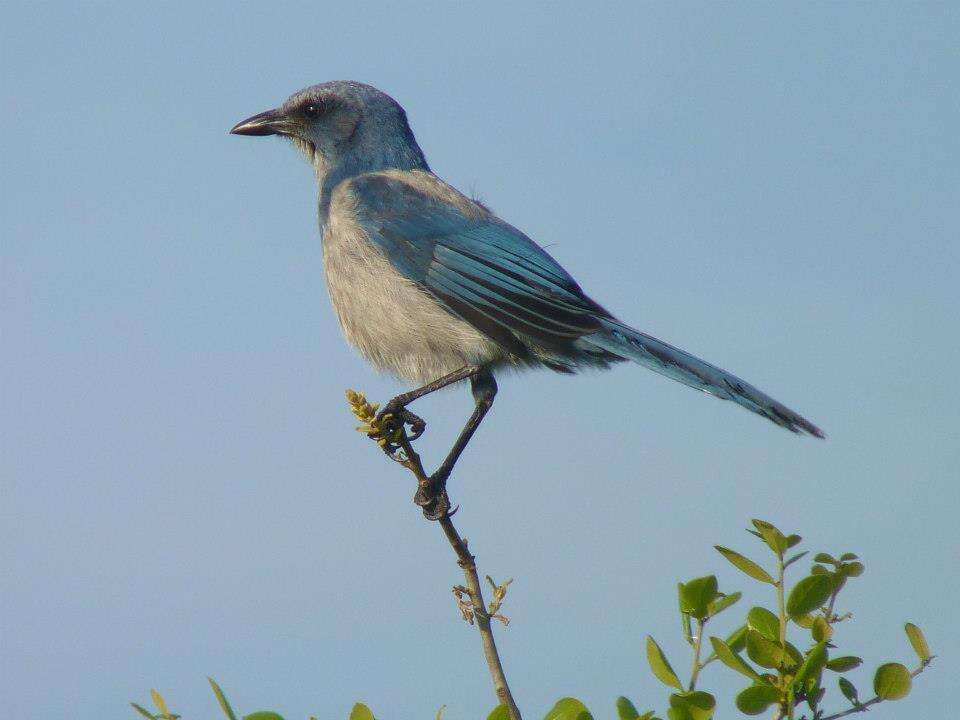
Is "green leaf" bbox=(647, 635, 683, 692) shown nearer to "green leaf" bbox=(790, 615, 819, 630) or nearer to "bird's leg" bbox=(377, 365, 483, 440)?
"green leaf" bbox=(790, 615, 819, 630)

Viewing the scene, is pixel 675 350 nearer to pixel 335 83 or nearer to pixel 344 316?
pixel 344 316

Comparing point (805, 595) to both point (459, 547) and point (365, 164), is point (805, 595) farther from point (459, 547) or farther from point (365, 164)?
point (365, 164)

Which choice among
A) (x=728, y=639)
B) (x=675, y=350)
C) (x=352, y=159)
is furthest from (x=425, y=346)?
(x=728, y=639)

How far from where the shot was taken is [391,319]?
235 inches

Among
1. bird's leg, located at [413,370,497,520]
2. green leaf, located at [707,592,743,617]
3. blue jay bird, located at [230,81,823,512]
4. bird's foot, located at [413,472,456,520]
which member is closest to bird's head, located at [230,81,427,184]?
blue jay bird, located at [230,81,823,512]

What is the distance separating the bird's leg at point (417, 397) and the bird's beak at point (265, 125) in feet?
8.66

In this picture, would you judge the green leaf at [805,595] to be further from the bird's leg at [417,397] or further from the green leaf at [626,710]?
the bird's leg at [417,397]

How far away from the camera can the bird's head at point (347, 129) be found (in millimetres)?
7332

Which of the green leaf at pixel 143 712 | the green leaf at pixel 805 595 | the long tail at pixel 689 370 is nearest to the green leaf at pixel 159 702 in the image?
the green leaf at pixel 143 712

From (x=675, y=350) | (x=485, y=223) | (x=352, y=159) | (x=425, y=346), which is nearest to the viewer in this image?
(x=675, y=350)

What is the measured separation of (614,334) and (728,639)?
2.73 metres

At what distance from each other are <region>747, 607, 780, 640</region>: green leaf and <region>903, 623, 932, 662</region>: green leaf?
0.31 m

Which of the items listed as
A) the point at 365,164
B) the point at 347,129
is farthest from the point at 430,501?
the point at 347,129

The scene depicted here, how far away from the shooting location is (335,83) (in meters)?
7.61
